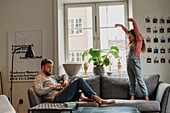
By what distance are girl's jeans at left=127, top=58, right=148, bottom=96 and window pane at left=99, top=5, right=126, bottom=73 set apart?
1.05 meters

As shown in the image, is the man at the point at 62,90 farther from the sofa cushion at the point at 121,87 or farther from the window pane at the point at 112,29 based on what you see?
the window pane at the point at 112,29

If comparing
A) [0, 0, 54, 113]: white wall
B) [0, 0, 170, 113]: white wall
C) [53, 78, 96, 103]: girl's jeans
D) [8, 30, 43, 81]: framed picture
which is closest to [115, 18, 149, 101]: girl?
[53, 78, 96, 103]: girl's jeans

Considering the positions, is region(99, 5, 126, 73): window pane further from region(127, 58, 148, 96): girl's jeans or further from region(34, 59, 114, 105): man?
region(34, 59, 114, 105): man

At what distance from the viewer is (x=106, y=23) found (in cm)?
455

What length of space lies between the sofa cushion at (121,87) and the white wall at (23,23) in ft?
4.17

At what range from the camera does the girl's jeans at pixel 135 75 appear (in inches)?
131

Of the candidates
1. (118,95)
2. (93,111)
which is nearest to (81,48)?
(118,95)

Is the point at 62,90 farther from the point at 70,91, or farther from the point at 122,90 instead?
the point at 122,90

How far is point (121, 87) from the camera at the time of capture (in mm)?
3594

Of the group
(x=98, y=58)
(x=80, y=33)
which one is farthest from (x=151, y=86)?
(x=80, y=33)

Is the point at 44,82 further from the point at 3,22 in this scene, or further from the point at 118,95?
the point at 3,22

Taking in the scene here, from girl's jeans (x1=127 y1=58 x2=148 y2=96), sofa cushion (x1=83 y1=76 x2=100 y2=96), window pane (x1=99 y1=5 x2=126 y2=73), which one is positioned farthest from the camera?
window pane (x1=99 y1=5 x2=126 y2=73)

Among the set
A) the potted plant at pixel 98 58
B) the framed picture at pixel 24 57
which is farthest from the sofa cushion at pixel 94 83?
the framed picture at pixel 24 57

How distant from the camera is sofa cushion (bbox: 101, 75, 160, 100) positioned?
139 inches
